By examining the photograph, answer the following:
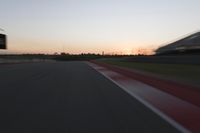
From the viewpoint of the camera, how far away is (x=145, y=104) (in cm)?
1254

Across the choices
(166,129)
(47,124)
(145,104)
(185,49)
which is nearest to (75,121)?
(47,124)

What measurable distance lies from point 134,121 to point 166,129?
3.72ft

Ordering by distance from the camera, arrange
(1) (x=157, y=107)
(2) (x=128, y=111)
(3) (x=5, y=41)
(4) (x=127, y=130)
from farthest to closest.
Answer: (3) (x=5, y=41) < (1) (x=157, y=107) < (2) (x=128, y=111) < (4) (x=127, y=130)

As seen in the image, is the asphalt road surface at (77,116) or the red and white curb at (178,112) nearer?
the asphalt road surface at (77,116)

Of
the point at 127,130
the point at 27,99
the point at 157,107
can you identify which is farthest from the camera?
the point at 27,99

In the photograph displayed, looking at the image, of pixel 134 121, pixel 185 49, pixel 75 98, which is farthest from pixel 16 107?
pixel 185 49

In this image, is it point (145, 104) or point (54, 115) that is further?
point (145, 104)

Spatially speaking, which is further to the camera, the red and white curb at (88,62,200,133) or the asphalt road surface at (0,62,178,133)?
the red and white curb at (88,62,200,133)

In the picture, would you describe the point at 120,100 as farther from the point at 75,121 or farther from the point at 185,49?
the point at 185,49

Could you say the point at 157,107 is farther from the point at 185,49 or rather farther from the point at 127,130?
the point at 185,49

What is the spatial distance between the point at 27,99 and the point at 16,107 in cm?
209

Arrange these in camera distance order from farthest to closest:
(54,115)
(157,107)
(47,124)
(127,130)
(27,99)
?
(27,99) → (157,107) → (54,115) → (47,124) → (127,130)

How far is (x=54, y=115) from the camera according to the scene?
9906 millimetres

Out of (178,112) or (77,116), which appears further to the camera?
(178,112)
